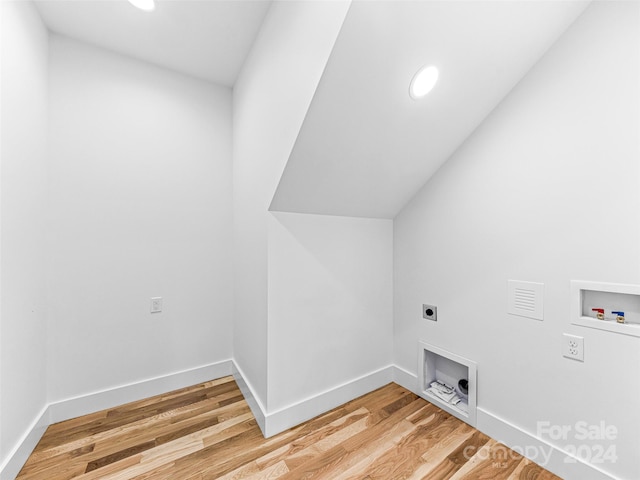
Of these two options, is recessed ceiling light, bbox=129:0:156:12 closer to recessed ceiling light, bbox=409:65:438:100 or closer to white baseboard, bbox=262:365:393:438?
recessed ceiling light, bbox=409:65:438:100

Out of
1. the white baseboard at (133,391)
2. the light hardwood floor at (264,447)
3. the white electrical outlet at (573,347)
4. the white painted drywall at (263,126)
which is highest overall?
the white painted drywall at (263,126)

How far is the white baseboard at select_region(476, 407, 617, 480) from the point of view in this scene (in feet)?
3.88

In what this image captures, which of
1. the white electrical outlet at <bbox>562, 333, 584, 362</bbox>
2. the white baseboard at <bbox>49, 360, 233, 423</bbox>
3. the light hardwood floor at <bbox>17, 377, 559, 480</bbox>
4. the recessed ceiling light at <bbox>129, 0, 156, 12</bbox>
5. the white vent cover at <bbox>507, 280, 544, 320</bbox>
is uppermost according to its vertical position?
the recessed ceiling light at <bbox>129, 0, 156, 12</bbox>

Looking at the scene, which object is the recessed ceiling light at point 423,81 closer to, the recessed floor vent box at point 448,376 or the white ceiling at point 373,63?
the white ceiling at point 373,63

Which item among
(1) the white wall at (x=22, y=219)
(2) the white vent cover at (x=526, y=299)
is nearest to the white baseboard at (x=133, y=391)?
(1) the white wall at (x=22, y=219)


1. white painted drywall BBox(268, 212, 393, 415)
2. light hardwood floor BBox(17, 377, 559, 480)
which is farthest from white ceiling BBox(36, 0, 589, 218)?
light hardwood floor BBox(17, 377, 559, 480)

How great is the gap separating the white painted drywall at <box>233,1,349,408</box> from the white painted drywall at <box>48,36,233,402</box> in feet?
0.72

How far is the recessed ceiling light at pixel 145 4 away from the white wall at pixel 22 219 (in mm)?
516

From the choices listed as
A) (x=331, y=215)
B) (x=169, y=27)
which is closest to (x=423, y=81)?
(x=331, y=215)

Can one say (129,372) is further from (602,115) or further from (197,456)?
(602,115)

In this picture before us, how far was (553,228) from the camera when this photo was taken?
1.30 m

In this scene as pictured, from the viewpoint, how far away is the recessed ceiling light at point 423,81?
1.24m

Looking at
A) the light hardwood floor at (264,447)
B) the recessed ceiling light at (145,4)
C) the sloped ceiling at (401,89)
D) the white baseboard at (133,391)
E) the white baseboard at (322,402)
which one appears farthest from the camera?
the white baseboard at (133,391)

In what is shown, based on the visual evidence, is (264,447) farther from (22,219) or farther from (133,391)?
(22,219)
